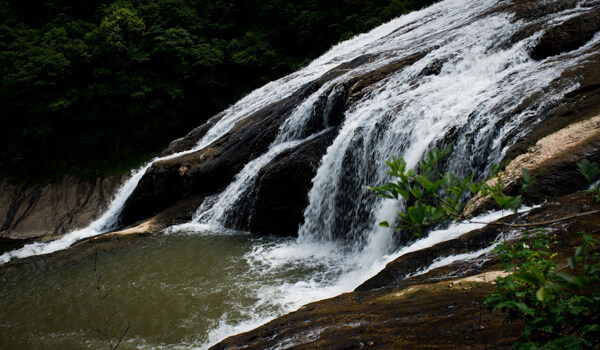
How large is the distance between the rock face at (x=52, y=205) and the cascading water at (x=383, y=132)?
5.12 m

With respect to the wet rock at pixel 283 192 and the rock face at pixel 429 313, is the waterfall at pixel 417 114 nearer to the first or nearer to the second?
the wet rock at pixel 283 192

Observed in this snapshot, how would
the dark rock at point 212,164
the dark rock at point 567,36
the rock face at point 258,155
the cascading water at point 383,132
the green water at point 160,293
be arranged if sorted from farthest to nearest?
the dark rock at point 212,164, the rock face at point 258,155, the dark rock at point 567,36, the cascading water at point 383,132, the green water at point 160,293

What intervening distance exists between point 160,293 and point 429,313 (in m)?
4.53

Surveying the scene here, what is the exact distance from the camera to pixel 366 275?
5.34 metres

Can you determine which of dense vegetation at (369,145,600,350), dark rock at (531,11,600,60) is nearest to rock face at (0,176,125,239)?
dark rock at (531,11,600,60)

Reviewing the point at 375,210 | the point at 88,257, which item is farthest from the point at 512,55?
the point at 88,257

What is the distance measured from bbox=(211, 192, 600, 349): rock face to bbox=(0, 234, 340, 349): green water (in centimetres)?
177

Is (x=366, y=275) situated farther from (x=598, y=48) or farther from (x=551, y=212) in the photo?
(x=598, y=48)

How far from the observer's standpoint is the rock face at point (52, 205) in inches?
607

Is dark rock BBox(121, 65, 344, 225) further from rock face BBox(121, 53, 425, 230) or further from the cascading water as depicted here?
the cascading water

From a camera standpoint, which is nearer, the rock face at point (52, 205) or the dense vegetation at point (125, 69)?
the rock face at point (52, 205)

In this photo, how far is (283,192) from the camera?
8523 millimetres

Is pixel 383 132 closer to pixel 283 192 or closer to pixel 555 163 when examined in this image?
pixel 283 192

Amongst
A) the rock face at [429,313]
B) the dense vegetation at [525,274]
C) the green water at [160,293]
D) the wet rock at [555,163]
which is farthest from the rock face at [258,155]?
the dense vegetation at [525,274]
